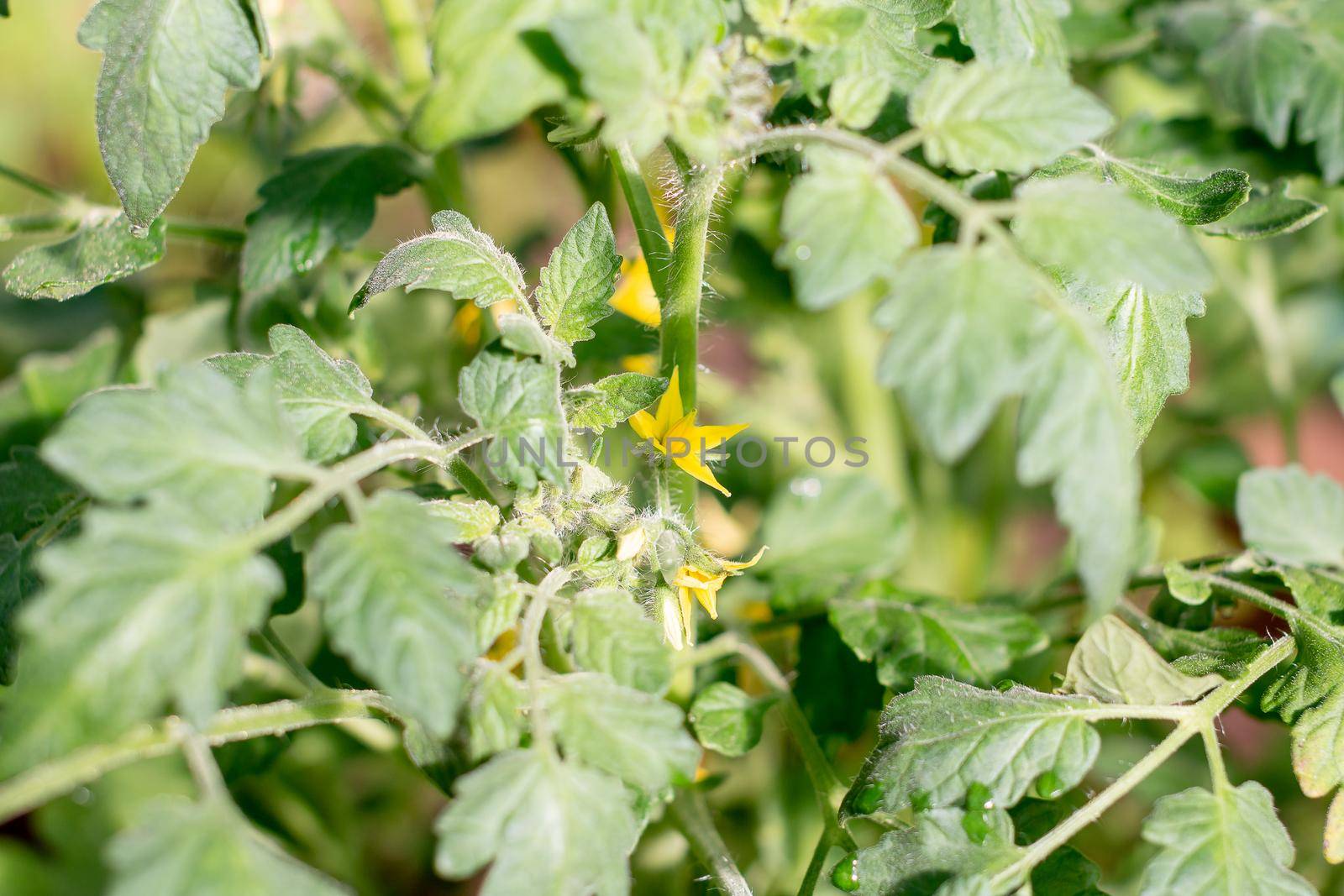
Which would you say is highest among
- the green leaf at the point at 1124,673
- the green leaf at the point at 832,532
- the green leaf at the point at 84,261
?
the green leaf at the point at 84,261

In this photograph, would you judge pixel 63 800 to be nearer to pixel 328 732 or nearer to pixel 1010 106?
pixel 328 732

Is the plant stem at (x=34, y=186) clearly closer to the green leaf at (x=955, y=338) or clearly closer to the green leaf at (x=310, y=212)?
the green leaf at (x=310, y=212)

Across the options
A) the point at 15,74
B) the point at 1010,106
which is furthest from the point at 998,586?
the point at 15,74

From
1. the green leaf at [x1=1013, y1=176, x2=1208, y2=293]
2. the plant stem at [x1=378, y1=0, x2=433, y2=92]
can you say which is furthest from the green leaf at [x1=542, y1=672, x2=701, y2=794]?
the plant stem at [x1=378, y1=0, x2=433, y2=92]

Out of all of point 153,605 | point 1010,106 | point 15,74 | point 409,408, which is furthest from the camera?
point 15,74

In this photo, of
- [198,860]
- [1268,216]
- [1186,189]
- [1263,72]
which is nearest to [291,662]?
[198,860]

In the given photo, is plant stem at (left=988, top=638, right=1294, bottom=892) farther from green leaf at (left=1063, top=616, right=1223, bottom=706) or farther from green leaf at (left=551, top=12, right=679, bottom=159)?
green leaf at (left=551, top=12, right=679, bottom=159)

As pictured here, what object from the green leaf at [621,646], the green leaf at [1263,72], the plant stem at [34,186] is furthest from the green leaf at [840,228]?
the plant stem at [34,186]

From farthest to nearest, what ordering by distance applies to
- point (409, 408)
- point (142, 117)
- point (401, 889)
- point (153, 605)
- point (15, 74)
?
point (15, 74)
point (401, 889)
point (409, 408)
point (142, 117)
point (153, 605)
